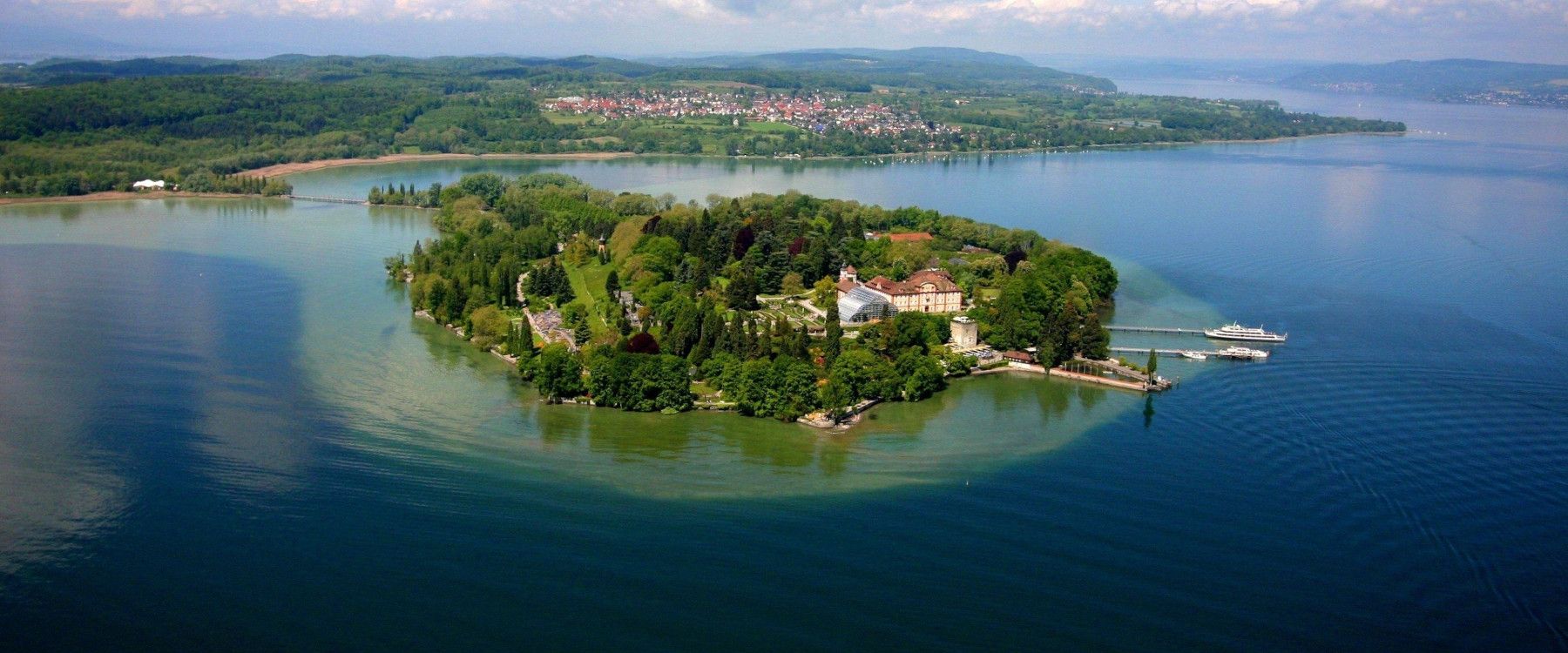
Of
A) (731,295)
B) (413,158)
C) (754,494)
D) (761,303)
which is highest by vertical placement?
(413,158)

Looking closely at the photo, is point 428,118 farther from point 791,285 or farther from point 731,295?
point 731,295

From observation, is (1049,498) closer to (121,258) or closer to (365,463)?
(365,463)

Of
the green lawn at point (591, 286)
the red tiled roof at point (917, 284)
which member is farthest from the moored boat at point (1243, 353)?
the green lawn at point (591, 286)

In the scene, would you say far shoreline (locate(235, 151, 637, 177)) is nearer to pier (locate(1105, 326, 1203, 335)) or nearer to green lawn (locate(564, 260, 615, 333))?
green lawn (locate(564, 260, 615, 333))

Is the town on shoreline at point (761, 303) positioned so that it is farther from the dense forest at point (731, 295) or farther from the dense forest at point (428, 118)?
the dense forest at point (428, 118)

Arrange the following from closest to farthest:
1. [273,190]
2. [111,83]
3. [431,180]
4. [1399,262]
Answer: [1399,262], [273,190], [431,180], [111,83]

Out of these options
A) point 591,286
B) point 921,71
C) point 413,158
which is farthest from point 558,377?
point 921,71

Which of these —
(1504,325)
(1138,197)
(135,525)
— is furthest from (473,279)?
(1138,197)
